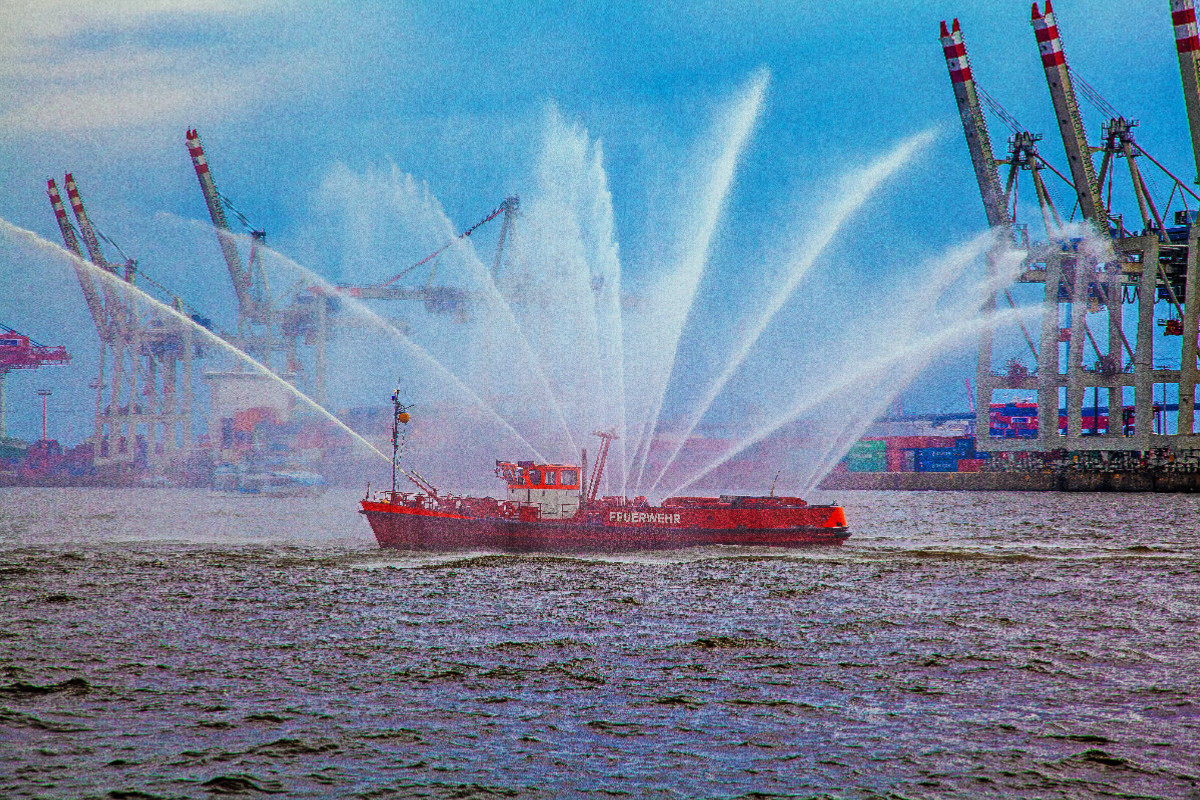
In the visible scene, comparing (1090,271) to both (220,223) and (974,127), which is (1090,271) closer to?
(974,127)

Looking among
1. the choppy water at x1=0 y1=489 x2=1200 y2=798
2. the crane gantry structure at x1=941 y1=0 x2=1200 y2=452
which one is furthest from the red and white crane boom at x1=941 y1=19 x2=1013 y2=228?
the choppy water at x1=0 y1=489 x2=1200 y2=798

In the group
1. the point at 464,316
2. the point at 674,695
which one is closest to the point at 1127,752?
the point at 674,695

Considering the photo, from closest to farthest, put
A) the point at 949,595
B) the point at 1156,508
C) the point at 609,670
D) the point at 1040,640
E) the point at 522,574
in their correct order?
the point at 609,670
the point at 1040,640
the point at 949,595
the point at 522,574
the point at 1156,508

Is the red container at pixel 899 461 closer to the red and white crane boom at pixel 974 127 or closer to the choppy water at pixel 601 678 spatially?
the red and white crane boom at pixel 974 127

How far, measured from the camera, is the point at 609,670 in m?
19.7

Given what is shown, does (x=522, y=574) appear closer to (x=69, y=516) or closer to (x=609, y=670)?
(x=609, y=670)

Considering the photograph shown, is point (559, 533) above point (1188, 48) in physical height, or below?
below

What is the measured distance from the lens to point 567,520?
125 ft

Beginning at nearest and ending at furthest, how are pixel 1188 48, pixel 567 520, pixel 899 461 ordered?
1. pixel 567 520
2. pixel 1188 48
3. pixel 899 461

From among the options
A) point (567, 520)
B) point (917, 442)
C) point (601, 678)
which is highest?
point (917, 442)

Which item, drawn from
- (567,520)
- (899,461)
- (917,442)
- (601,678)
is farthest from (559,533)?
(917,442)

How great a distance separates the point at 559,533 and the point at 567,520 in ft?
1.71

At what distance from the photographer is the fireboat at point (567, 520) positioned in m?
38.1

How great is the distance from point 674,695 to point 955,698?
173 inches
